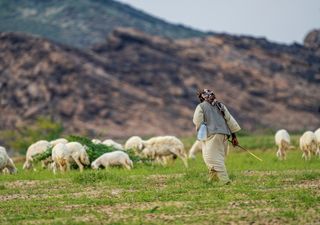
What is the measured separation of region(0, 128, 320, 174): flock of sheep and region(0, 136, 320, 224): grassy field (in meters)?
2.44

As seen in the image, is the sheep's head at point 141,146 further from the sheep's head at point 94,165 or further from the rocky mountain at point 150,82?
the rocky mountain at point 150,82

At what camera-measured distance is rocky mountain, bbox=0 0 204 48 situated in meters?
96.2

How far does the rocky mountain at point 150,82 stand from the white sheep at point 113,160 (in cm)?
4313

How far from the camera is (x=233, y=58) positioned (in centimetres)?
8625

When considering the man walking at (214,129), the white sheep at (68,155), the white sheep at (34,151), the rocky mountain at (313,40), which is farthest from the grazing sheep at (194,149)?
the rocky mountain at (313,40)

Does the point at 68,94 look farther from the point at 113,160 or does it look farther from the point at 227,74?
the point at 113,160

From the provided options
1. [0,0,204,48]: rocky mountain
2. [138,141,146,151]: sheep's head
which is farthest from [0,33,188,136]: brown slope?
[138,141,146,151]: sheep's head

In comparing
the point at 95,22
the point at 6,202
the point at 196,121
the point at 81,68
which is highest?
the point at 95,22

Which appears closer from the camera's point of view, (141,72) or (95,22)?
(141,72)

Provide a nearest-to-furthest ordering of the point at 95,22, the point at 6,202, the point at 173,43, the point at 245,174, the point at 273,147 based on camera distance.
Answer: the point at 6,202 < the point at 245,174 < the point at 273,147 < the point at 173,43 < the point at 95,22

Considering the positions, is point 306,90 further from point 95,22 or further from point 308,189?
point 308,189

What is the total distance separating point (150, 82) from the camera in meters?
78.3

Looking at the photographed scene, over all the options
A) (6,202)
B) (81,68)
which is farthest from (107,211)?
(81,68)

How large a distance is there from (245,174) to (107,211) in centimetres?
727
